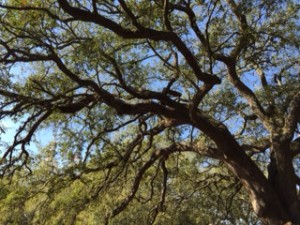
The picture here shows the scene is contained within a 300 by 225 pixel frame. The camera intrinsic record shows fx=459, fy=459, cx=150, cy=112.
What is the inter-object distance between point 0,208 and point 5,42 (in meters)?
3.65

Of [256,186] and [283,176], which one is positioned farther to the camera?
[283,176]

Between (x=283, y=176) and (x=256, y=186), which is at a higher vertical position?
(x=283, y=176)

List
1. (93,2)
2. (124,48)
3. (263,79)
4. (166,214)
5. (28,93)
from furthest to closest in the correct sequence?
(166,214), (263,79), (124,48), (28,93), (93,2)

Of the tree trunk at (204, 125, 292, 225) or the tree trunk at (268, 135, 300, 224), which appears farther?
the tree trunk at (268, 135, 300, 224)

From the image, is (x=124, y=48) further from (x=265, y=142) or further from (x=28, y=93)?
(x=265, y=142)

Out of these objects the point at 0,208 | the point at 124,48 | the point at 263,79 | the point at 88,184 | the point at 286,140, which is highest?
the point at 263,79

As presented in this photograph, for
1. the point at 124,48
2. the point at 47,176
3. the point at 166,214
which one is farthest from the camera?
the point at 166,214

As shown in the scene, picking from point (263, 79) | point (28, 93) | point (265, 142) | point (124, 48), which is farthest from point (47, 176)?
point (263, 79)

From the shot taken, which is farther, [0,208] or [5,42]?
[0,208]

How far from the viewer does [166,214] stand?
14234mm

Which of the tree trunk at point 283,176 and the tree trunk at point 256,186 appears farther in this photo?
the tree trunk at point 283,176

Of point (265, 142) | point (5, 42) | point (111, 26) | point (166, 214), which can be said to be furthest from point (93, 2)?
point (166, 214)

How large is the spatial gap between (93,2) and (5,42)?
168cm

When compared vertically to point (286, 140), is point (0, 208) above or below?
below
